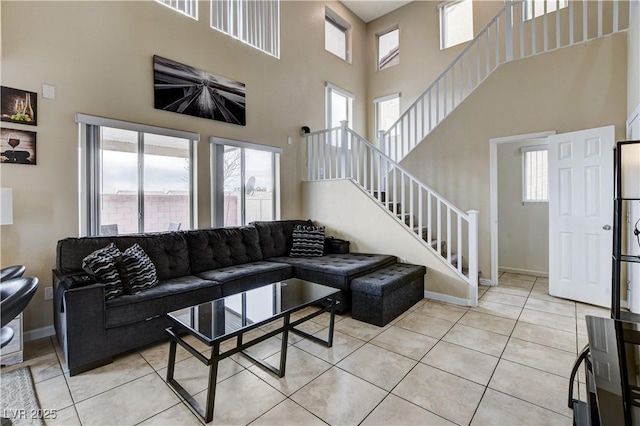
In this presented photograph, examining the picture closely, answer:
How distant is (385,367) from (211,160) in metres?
3.37

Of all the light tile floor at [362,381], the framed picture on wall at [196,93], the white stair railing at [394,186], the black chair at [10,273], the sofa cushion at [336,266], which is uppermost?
the framed picture on wall at [196,93]

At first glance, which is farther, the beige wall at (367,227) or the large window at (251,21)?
the large window at (251,21)

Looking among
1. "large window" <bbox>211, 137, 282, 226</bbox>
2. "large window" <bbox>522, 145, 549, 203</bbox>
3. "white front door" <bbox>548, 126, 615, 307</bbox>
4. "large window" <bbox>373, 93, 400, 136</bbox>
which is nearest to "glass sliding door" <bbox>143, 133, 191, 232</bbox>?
"large window" <bbox>211, 137, 282, 226</bbox>

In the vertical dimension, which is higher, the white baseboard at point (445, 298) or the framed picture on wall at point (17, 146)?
the framed picture on wall at point (17, 146)

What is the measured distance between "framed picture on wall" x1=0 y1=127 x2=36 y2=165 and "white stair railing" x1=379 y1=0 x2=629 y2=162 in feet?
15.6

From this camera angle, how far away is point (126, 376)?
7.02ft

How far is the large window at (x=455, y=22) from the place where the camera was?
18.2ft

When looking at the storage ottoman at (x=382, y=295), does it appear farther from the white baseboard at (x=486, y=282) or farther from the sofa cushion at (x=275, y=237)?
the white baseboard at (x=486, y=282)

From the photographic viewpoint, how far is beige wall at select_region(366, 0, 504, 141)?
19.0ft

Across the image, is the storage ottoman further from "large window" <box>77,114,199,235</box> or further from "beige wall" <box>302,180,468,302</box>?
"large window" <box>77,114,199,235</box>

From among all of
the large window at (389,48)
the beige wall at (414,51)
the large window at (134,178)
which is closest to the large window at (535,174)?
the beige wall at (414,51)

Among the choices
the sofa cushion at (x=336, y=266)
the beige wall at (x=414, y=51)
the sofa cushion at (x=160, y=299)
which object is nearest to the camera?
the sofa cushion at (x=160, y=299)

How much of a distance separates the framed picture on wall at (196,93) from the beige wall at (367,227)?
178 cm

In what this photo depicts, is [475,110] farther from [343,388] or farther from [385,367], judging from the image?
[343,388]
